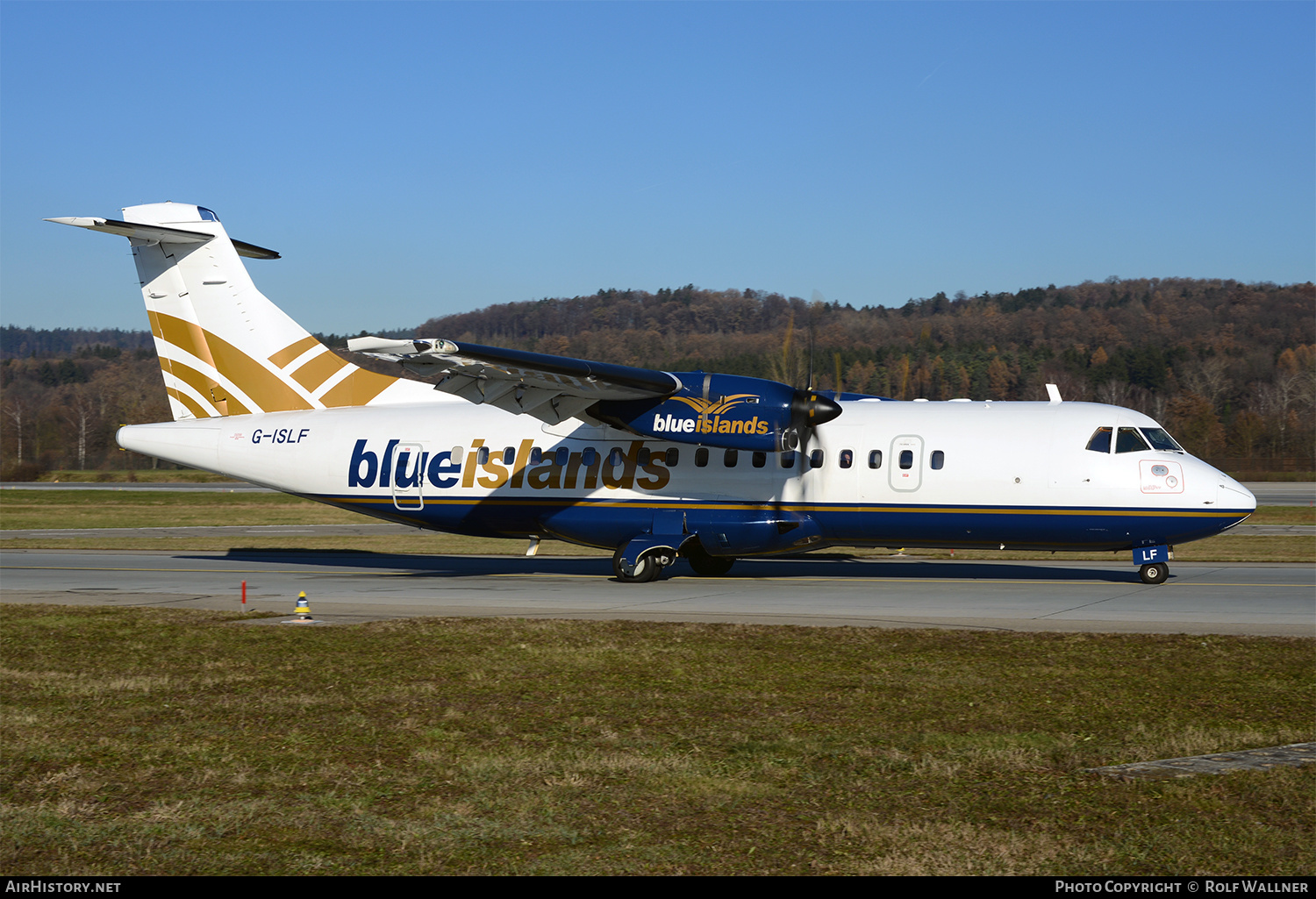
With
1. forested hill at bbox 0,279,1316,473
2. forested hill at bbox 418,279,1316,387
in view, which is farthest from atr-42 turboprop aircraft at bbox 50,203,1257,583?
forested hill at bbox 418,279,1316,387

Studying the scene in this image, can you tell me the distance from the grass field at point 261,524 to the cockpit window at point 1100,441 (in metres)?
7.35

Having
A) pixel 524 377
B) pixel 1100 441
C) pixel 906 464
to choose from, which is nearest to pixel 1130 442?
pixel 1100 441

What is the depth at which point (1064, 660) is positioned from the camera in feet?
39.5

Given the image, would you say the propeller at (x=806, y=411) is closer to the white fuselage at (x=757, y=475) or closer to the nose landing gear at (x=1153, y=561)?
the white fuselage at (x=757, y=475)

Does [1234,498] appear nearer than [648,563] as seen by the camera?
Yes

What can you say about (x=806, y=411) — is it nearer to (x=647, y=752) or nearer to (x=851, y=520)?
(x=851, y=520)

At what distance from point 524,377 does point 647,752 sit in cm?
1203

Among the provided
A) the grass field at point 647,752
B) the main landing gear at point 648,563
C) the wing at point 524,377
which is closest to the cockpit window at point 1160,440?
the grass field at point 647,752

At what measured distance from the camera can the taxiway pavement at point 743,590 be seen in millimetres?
15609

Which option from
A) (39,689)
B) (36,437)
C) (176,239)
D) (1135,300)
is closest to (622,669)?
(39,689)

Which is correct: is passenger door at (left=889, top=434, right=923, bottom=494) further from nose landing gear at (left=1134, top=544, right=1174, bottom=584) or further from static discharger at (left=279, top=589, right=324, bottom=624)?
Result: static discharger at (left=279, top=589, right=324, bottom=624)

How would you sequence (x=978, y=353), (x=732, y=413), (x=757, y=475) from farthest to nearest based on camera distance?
(x=978, y=353)
(x=757, y=475)
(x=732, y=413)

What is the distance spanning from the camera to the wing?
57.7 feet

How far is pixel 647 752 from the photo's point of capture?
832cm
